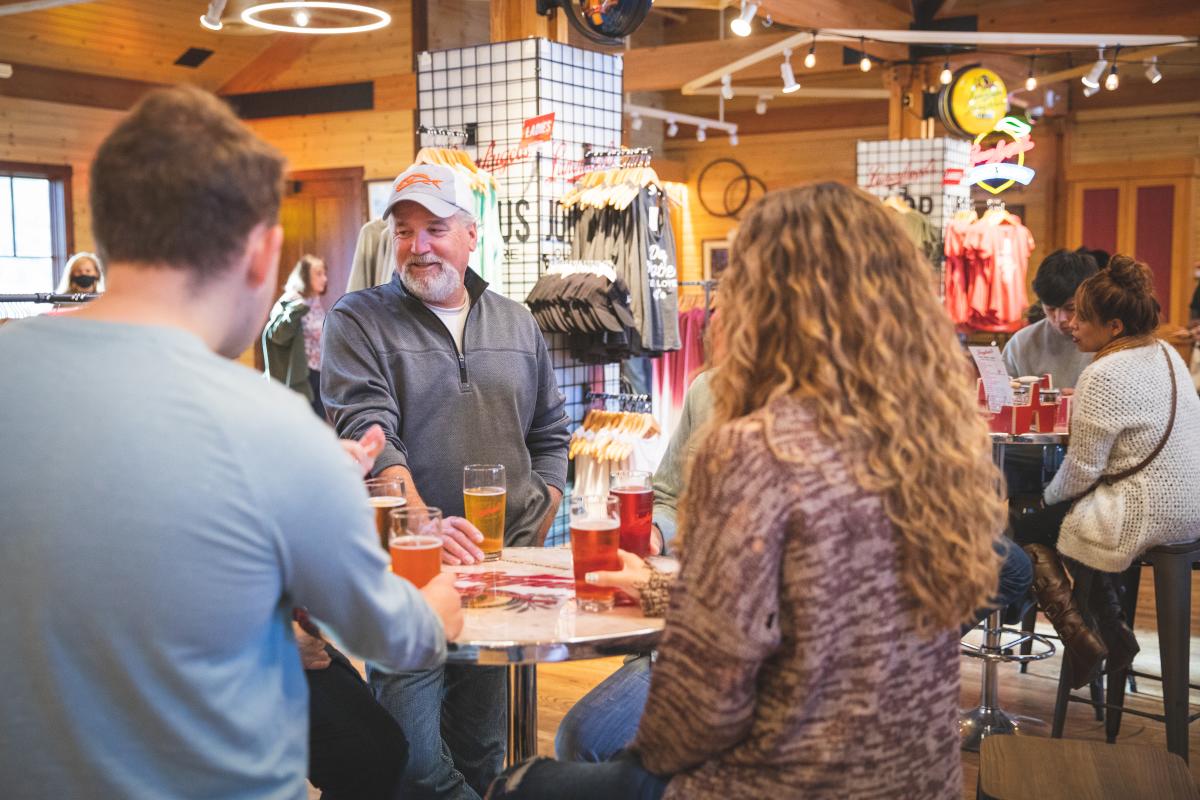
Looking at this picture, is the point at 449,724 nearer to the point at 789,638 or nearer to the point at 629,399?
the point at 789,638

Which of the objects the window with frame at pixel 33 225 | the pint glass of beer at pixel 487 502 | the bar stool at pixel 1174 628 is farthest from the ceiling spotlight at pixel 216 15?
the window with frame at pixel 33 225

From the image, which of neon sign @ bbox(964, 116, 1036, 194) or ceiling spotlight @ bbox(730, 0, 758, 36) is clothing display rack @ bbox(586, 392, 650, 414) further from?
neon sign @ bbox(964, 116, 1036, 194)

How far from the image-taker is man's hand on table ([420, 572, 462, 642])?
5.57 ft

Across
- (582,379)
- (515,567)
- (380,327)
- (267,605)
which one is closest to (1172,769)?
(515,567)

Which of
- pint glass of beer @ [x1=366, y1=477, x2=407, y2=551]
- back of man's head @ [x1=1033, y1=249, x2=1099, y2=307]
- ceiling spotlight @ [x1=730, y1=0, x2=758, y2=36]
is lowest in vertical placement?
pint glass of beer @ [x1=366, y1=477, x2=407, y2=551]

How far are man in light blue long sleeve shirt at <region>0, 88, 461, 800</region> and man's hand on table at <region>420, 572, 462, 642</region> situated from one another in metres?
0.37

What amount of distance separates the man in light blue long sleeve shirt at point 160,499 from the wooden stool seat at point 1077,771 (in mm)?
1442

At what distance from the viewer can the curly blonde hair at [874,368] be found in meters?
1.49

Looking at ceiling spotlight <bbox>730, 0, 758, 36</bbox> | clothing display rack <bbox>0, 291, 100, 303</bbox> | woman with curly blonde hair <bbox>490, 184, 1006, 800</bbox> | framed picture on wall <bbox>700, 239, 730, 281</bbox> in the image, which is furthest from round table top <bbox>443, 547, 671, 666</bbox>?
framed picture on wall <bbox>700, 239, 730, 281</bbox>

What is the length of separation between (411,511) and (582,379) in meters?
3.58

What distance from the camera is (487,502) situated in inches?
90.7

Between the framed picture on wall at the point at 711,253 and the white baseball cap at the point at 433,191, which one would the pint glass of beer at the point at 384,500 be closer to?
the white baseball cap at the point at 433,191

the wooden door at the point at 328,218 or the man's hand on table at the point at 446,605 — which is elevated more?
the wooden door at the point at 328,218

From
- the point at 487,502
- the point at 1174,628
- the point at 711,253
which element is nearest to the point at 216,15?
the point at 487,502
